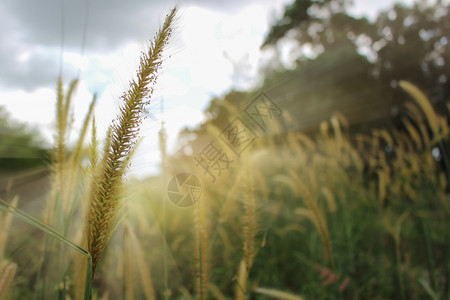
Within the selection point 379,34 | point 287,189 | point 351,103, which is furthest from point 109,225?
point 379,34

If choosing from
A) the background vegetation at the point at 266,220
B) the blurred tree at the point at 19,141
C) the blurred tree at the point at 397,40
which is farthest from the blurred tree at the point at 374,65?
the blurred tree at the point at 19,141

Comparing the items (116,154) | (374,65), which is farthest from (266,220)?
(374,65)

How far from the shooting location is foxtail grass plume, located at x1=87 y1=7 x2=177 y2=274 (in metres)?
0.48

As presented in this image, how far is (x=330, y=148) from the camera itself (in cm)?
242

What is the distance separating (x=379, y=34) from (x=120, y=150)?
14.9m

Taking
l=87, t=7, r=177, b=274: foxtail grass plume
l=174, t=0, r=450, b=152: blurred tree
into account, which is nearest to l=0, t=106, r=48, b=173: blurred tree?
l=87, t=7, r=177, b=274: foxtail grass plume

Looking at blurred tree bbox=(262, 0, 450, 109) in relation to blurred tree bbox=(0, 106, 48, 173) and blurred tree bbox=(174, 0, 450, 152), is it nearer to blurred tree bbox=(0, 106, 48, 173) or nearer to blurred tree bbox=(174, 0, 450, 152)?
blurred tree bbox=(174, 0, 450, 152)

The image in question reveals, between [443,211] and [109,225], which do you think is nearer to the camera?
[109,225]

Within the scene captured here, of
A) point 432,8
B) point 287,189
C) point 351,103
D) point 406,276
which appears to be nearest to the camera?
point 406,276

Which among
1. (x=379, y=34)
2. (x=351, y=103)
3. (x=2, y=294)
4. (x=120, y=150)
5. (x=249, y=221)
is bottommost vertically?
(x=2, y=294)

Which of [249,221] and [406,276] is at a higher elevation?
[249,221]

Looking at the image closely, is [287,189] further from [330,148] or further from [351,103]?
[351,103]

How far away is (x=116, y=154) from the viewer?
0.48 m

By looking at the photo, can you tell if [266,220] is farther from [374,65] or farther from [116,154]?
[374,65]
